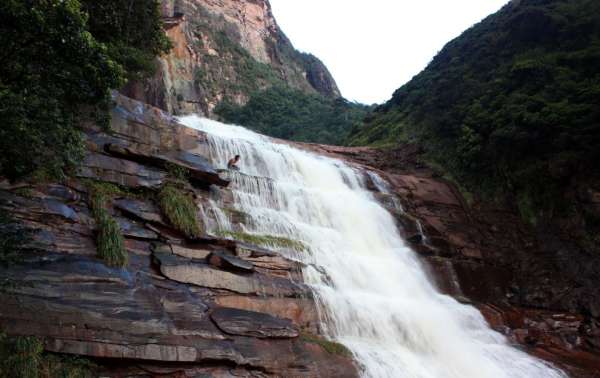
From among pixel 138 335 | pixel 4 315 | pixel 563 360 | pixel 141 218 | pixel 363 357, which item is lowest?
pixel 563 360

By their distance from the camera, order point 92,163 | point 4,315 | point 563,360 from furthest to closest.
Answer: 1. point 563,360
2. point 92,163
3. point 4,315

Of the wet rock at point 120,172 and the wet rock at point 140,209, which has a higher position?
the wet rock at point 120,172

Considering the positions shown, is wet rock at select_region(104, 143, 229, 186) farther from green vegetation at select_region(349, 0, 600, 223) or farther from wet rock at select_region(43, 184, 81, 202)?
green vegetation at select_region(349, 0, 600, 223)

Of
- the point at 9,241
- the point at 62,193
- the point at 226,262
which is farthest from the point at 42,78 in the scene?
the point at 226,262

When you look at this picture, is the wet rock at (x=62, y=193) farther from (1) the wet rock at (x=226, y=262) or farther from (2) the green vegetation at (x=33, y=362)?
(2) the green vegetation at (x=33, y=362)

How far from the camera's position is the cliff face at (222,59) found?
145 feet

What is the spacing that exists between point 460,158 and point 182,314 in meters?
18.7

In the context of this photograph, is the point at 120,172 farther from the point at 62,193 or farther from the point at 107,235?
the point at 107,235

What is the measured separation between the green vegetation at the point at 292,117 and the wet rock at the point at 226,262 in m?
32.5

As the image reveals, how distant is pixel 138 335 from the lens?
814cm

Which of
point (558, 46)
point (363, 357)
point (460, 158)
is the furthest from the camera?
point (558, 46)

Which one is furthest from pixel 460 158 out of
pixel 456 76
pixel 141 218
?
pixel 141 218

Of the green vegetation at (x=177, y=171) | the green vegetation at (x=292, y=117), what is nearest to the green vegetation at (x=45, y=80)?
the green vegetation at (x=177, y=171)

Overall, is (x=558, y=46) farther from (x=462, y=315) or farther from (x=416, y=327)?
(x=416, y=327)
